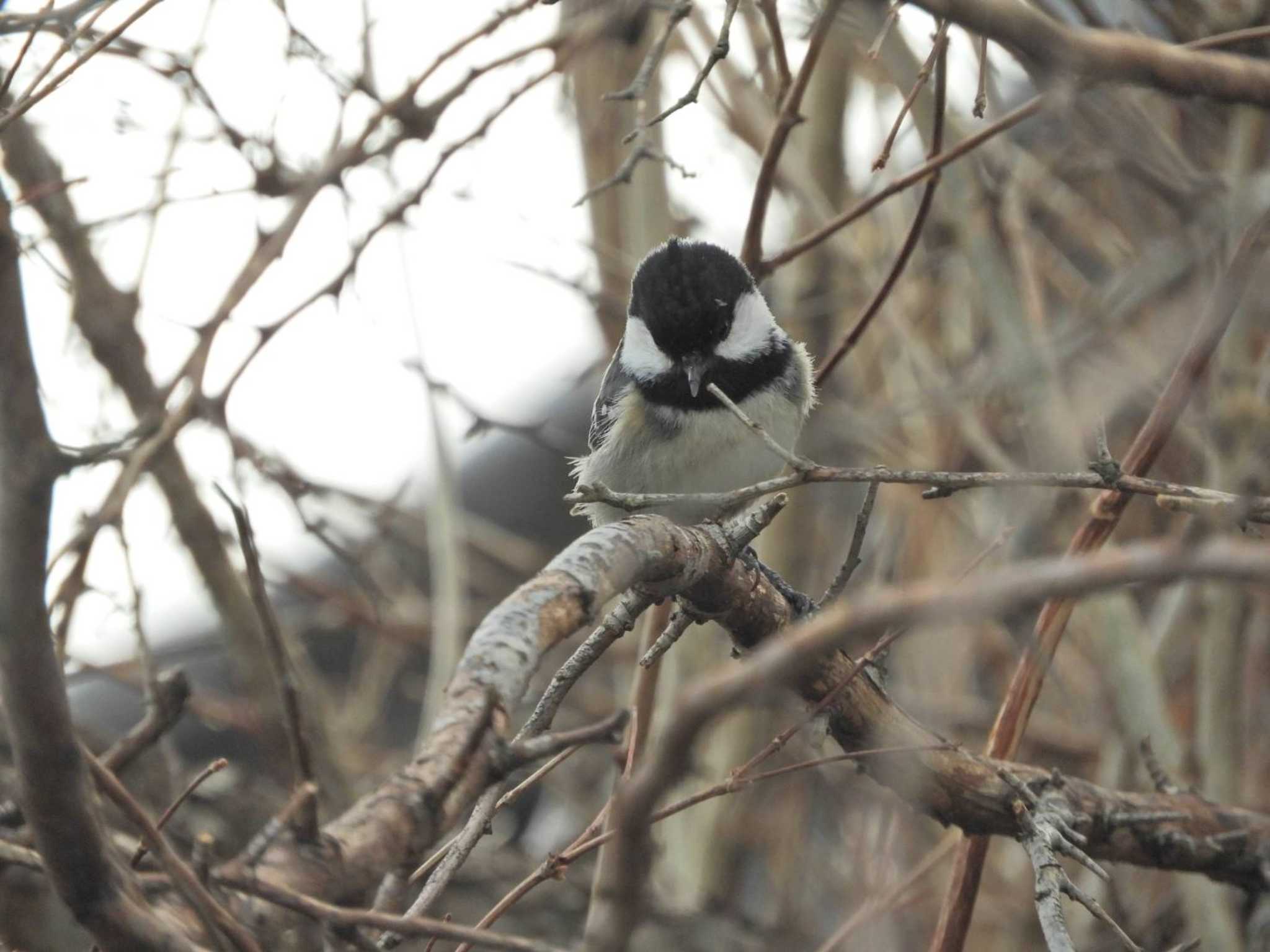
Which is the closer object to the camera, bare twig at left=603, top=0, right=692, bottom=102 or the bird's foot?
bare twig at left=603, top=0, right=692, bottom=102

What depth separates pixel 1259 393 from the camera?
309 cm

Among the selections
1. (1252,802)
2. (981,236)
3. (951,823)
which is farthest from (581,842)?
(1252,802)

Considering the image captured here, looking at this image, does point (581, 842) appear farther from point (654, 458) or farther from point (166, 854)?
point (654, 458)

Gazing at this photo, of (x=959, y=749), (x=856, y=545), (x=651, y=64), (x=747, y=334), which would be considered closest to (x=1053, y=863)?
(x=959, y=749)

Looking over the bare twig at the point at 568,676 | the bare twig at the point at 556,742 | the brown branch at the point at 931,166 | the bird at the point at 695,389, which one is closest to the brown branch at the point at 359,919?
the bare twig at the point at 556,742

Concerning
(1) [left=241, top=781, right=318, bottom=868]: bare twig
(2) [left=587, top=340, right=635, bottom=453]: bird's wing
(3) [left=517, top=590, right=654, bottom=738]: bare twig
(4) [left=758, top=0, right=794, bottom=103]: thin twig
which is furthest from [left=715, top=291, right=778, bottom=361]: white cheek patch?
(1) [left=241, top=781, right=318, bottom=868]: bare twig

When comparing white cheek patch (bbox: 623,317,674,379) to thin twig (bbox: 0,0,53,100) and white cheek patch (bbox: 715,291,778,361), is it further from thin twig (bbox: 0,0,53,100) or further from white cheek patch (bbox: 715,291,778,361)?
thin twig (bbox: 0,0,53,100)

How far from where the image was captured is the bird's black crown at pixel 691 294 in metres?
2.75

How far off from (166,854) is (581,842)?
0.87 meters

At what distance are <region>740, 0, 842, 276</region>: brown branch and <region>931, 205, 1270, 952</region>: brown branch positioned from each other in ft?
2.33

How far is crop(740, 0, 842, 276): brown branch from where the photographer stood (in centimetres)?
221

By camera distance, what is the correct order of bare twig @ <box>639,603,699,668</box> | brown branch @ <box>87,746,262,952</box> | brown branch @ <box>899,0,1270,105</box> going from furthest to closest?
bare twig @ <box>639,603,699,668</box>, brown branch @ <box>899,0,1270,105</box>, brown branch @ <box>87,746,262,952</box>

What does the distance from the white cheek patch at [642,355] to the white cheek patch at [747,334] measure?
13 cm

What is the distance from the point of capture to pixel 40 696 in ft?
3.40
